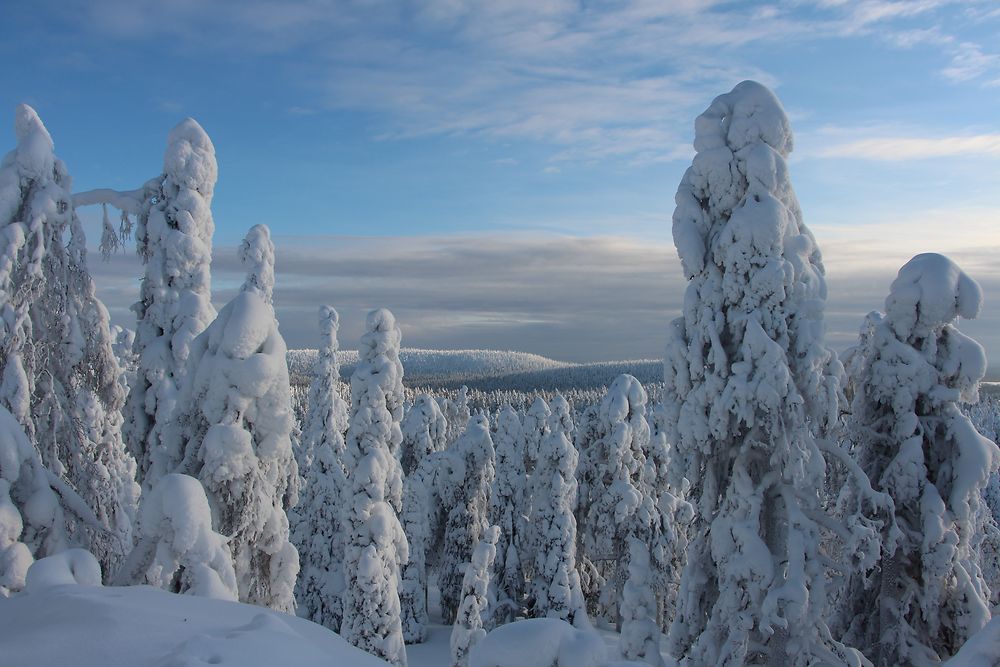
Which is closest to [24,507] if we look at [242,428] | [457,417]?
[242,428]

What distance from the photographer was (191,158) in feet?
43.4

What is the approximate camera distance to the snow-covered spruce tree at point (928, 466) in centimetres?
1274

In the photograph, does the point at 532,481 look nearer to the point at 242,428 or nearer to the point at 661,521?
the point at 661,521

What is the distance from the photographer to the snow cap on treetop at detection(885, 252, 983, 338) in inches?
507

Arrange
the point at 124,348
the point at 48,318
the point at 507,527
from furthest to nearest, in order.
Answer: the point at 124,348
the point at 507,527
the point at 48,318

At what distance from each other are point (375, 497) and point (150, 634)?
1619 centimetres

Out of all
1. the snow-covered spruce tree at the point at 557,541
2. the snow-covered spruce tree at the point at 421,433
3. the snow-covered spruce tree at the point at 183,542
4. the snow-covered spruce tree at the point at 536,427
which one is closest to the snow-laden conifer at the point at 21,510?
the snow-covered spruce tree at the point at 183,542

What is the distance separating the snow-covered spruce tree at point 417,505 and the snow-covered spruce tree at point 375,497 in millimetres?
9858

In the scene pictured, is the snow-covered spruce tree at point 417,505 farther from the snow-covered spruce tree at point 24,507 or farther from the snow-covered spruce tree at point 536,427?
the snow-covered spruce tree at point 24,507

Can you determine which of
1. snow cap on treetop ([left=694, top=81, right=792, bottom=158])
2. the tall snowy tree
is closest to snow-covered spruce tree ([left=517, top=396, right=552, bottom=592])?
snow cap on treetop ([left=694, top=81, right=792, bottom=158])

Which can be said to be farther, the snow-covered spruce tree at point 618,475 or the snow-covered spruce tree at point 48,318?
the snow-covered spruce tree at point 618,475

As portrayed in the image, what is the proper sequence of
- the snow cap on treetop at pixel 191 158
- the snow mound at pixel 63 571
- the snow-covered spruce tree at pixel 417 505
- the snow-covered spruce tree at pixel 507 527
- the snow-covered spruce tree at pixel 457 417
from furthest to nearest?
the snow-covered spruce tree at pixel 457 417, the snow-covered spruce tree at pixel 417 505, the snow-covered spruce tree at pixel 507 527, the snow cap on treetop at pixel 191 158, the snow mound at pixel 63 571

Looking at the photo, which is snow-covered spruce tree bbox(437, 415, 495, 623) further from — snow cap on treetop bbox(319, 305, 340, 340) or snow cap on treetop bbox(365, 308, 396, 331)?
snow cap on treetop bbox(365, 308, 396, 331)

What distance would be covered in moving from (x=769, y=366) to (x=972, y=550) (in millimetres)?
6812
